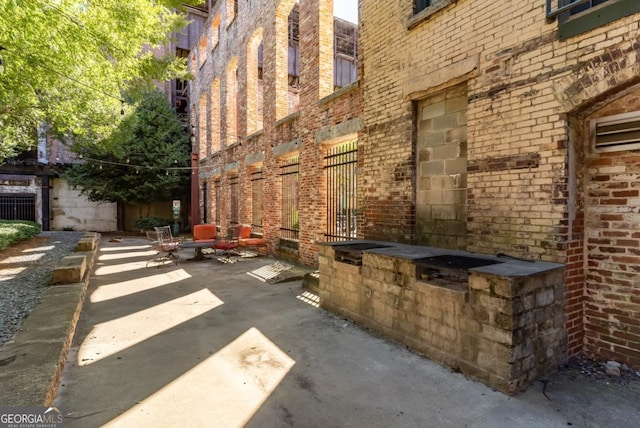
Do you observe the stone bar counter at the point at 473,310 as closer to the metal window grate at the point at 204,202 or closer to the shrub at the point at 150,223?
the metal window grate at the point at 204,202

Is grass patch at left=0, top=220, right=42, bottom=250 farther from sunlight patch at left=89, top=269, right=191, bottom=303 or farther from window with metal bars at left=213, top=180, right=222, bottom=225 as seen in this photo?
window with metal bars at left=213, top=180, right=222, bottom=225

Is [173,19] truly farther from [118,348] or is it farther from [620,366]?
[620,366]

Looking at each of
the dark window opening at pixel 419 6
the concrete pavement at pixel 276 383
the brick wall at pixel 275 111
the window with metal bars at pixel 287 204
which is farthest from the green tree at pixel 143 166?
the dark window opening at pixel 419 6

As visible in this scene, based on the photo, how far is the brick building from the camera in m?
3.34

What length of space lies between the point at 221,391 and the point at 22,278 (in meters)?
6.21

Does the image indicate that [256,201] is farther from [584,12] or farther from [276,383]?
[584,12]

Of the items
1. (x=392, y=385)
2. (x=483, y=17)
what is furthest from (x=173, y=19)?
(x=392, y=385)

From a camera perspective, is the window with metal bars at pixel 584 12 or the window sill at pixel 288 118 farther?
the window sill at pixel 288 118

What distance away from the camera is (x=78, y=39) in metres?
6.46

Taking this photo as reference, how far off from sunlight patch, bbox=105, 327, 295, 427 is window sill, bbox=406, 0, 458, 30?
16.5 ft

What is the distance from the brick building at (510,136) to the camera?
11.0ft

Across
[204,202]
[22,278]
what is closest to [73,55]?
[22,278]

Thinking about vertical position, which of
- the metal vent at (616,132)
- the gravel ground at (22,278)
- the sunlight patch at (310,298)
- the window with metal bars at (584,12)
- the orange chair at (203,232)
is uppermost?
the window with metal bars at (584,12)

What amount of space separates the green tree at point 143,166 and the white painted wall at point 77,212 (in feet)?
7.80
